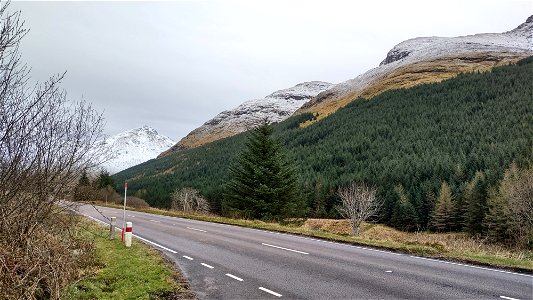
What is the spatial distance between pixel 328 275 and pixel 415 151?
351 feet

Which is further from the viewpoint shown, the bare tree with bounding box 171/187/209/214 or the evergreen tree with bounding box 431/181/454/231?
the bare tree with bounding box 171/187/209/214

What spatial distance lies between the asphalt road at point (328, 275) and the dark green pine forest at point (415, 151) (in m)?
30.1

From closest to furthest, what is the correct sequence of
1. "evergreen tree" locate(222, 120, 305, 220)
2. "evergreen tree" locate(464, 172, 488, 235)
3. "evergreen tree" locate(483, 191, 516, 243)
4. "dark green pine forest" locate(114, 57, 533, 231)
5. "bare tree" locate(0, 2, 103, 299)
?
"bare tree" locate(0, 2, 103, 299) < "evergreen tree" locate(222, 120, 305, 220) < "evergreen tree" locate(483, 191, 516, 243) < "evergreen tree" locate(464, 172, 488, 235) < "dark green pine forest" locate(114, 57, 533, 231)

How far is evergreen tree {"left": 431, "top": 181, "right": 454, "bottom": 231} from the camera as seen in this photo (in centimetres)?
6278

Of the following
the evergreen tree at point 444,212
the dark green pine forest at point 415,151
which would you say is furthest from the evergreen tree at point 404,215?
the evergreen tree at point 444,212

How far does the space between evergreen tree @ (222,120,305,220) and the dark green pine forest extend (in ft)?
33.8

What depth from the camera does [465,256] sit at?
40.4ft

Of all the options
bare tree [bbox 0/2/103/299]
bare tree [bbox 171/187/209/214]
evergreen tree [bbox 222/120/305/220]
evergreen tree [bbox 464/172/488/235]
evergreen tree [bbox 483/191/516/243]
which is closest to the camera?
bare tree [bbox 0/2/103/299]

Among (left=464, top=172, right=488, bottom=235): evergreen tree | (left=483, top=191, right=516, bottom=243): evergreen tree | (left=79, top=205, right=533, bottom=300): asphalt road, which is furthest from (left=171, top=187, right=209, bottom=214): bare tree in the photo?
(left=79, top=205, right=533, bottom=300): asphalt road

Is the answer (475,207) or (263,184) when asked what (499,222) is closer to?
(475,207)

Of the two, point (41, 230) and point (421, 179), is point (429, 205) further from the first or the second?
point (41, 230)

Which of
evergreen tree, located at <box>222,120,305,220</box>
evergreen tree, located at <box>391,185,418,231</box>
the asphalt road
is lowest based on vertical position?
evergreen tree, located at <box>391,185,418,231</box>

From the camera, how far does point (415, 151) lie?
355ft

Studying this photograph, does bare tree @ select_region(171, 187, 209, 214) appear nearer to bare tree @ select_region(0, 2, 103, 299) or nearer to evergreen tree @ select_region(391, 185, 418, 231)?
evergreen tree @ select_region(391, 185, 418, 231)
